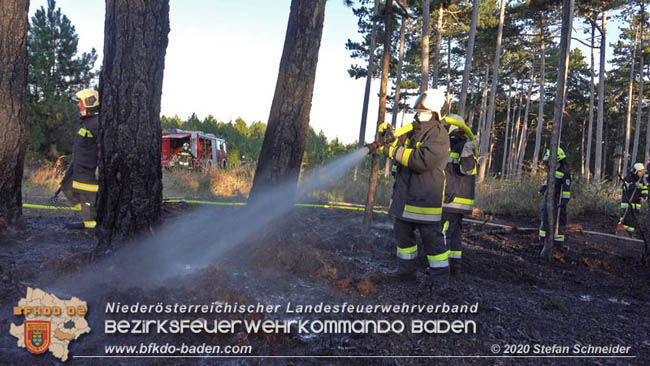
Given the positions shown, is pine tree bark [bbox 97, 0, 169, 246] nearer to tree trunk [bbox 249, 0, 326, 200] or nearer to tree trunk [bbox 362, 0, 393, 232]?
tree trunk [bbox 249, 0, 326, 200]

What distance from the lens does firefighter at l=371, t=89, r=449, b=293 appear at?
326 centimetres

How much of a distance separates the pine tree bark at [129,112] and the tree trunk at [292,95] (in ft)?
3.53

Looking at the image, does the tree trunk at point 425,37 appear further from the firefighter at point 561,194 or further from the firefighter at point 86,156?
the firefighter at point 86,156

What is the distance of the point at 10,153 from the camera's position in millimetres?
4109

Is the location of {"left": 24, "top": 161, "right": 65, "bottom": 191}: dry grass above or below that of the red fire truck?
below

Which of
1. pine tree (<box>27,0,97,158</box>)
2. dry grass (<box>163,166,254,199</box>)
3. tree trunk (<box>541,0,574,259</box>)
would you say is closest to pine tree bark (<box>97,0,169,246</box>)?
tree trunk (<box>541,0,574,259</box>)

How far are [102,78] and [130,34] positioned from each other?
427 millimetres

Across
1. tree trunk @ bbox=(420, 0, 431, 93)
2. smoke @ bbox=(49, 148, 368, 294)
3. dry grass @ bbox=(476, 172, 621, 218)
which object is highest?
tree trunk @ bbox=(420, 0, 431, 93)

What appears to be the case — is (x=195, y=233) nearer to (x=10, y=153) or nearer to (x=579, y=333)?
(x=10, y=153)

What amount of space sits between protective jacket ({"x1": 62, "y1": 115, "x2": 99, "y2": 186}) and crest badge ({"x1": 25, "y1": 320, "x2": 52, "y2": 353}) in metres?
3.03

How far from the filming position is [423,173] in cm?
335

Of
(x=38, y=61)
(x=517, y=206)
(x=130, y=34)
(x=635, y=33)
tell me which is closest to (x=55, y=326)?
(x=130, y=34)

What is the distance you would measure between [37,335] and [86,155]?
3.26 metres

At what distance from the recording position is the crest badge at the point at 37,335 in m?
1.94
